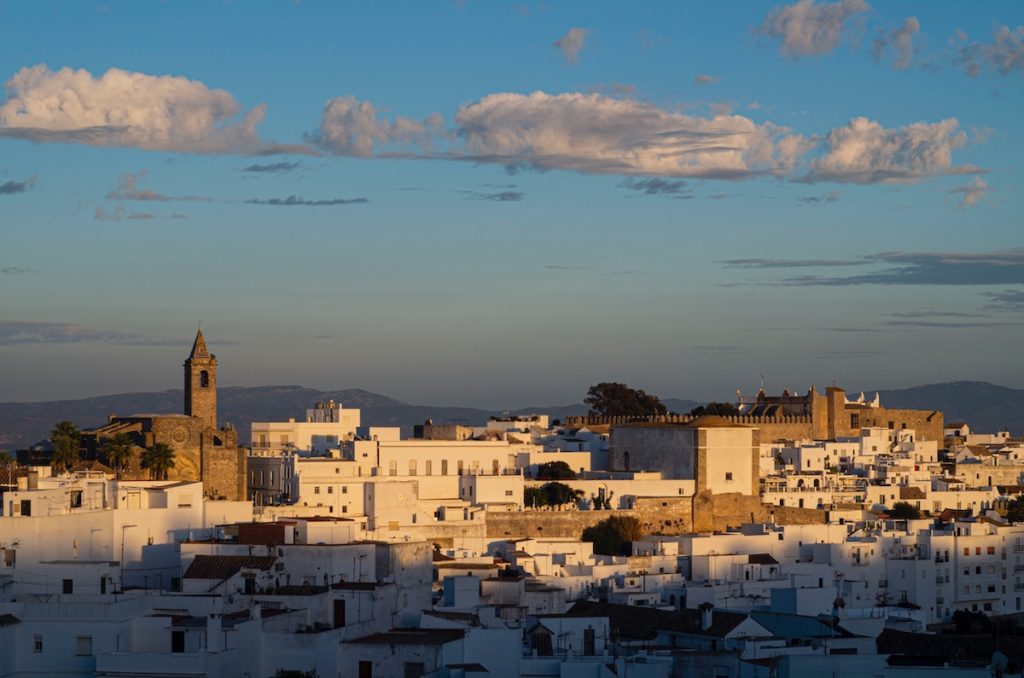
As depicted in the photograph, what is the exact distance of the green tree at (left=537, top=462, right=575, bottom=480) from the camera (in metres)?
59.3

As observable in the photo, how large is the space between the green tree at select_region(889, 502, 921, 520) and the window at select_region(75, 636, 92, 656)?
34.0m

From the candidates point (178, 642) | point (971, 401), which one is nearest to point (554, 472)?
point (178, 642)

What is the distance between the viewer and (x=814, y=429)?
75.6 meters

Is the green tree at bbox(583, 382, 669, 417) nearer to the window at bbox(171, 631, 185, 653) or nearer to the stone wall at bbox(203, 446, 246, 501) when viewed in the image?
the stone wall at bbox(203, 446, 246, 501)

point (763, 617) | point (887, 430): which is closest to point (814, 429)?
point (887, 430)

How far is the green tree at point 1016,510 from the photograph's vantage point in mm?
60750

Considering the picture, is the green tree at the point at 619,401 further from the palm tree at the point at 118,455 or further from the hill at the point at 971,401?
the hill at the point at 971,401

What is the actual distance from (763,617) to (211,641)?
10.7 meters

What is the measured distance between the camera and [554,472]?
Result: 5953 centimetres

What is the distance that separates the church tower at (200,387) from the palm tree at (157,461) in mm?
3269

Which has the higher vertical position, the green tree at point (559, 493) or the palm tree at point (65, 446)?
the palm tree at point (65, 446)

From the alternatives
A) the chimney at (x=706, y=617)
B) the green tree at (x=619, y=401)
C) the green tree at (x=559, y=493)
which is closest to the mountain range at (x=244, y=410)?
the green tree at (x=619, y=401)

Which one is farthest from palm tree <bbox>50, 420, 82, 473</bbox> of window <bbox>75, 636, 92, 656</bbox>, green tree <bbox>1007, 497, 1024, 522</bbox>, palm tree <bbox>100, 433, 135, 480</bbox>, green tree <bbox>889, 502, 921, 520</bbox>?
green tree <bbox>1007, 497, 1024, 522</bbox>

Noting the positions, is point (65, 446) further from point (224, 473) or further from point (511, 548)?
point (511, 548)
